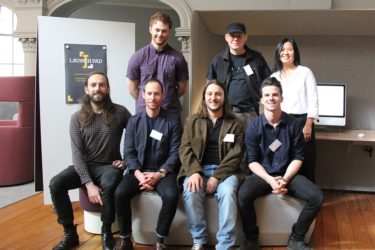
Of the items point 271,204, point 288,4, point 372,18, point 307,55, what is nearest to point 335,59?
point 307,55

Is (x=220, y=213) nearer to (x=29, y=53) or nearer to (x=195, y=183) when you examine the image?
(x=195, y=183)

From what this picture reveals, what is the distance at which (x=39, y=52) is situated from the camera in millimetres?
3043

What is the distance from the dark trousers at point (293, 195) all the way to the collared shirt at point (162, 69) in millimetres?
798

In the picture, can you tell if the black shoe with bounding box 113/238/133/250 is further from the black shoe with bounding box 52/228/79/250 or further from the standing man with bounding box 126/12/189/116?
the standing man with bounding box 126/12/189/116

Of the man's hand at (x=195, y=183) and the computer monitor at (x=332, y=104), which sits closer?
the man's hand at (x=195, y=183)

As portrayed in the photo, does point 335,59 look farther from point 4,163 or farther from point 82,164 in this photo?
point 4,163

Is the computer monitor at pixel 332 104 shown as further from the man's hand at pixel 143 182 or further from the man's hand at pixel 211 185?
the man's hand at pixel 143 182

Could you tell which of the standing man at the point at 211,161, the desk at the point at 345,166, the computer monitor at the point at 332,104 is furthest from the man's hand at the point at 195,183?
the desk at the point at 345,166

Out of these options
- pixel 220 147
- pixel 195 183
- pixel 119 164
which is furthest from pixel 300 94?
pixel 119 164

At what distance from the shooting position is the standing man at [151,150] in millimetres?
2326

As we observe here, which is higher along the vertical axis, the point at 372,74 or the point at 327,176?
the point at 372,74

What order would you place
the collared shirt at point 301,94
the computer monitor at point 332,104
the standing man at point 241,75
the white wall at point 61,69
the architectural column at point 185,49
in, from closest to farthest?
the collared shirt at point 301,94, the standing man at point 241,75, the white wall at point 61,69, the architectural column at point 185,49, the computer monitor at point 332,104

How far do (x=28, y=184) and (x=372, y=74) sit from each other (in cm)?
377

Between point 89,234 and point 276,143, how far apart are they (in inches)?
56.1
